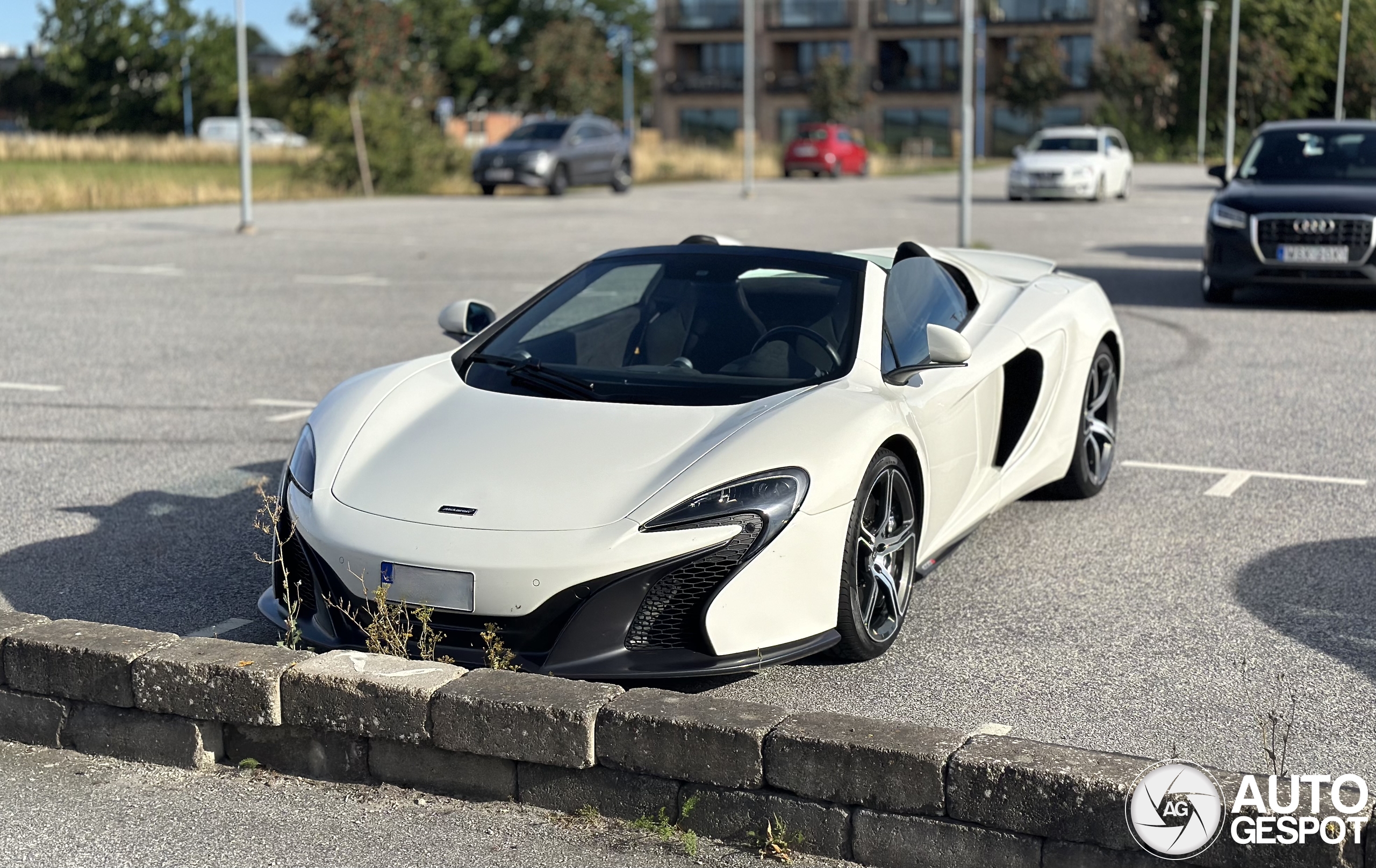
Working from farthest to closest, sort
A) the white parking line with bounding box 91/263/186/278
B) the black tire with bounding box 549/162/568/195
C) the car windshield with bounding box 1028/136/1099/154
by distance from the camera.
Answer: the black tire with bounding box 549/162/568/195, the car windshield with bounding box 1028/136/1099/154, the white parking line with bounding box 91/263/186/278

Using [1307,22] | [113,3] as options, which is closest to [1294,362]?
[1307,22]

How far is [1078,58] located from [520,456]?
68.4 m

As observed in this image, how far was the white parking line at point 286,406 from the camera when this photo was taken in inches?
343

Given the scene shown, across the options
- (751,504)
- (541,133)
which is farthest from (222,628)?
(541,133)

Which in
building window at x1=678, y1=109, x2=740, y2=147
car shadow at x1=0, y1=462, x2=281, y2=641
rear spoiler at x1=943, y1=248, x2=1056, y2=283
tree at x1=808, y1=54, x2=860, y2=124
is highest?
tree at x1=808, y1=54, x2=860, y2=124

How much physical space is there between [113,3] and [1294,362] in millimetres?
76289

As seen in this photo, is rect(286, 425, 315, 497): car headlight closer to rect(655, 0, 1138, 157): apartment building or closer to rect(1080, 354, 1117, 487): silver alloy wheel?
rect(1080, 354, 1117, 487): silver alloy wheel

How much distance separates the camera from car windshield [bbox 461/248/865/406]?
5160mm

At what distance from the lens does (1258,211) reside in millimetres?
13148

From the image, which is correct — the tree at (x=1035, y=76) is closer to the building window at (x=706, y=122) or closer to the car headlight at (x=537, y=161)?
the building window at (x=706, y=122)

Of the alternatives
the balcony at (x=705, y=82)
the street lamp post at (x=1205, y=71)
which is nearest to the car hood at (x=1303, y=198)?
the street lamp post at (x=1205, y=71)

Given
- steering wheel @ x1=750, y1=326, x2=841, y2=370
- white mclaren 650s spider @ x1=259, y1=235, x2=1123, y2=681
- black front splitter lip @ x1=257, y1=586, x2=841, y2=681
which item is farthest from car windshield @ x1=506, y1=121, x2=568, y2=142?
black front splitter lip @ x1=257, y1=586, x2=841, y2=681

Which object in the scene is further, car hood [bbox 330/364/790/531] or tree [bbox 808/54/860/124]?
tree [bbox 808/54/860/124]

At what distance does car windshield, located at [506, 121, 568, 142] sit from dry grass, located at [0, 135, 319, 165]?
9941 millimetres
